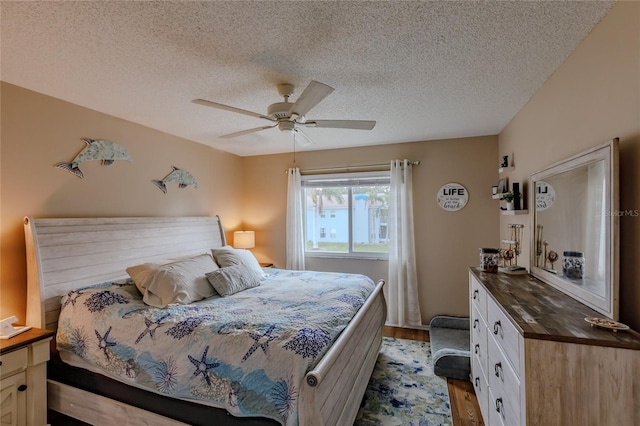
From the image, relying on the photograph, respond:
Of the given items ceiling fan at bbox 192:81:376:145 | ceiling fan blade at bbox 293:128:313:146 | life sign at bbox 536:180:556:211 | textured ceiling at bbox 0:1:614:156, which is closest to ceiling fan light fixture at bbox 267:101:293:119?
ceiling fan at bbox 192:81:376:145

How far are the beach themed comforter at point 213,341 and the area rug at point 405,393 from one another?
786mm

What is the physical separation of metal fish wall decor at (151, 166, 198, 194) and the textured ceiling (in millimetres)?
804

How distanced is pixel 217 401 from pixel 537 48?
2.77 meters

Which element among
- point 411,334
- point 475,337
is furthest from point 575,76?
point 411,334

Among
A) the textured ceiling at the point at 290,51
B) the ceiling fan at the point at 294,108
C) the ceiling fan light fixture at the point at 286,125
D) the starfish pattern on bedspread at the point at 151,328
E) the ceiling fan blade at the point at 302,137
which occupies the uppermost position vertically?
the textured ceiling at the point at 290,51

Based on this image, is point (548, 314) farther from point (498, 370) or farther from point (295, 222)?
point (295, 222)

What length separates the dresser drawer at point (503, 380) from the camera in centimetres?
136

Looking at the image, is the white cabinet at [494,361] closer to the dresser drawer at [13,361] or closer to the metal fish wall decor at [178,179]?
the dresser drawer at [13,361]

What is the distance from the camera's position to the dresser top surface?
1153 mm

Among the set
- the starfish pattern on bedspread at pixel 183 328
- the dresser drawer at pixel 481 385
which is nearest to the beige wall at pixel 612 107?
the dresser drawer at pixel 481 385

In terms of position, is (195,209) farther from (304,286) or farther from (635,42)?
(635,42)

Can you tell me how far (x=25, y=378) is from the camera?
1917 millimetres

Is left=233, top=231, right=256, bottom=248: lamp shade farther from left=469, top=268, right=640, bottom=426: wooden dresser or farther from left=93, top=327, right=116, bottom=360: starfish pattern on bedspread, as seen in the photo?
left=469, top=268, right=640, bottom=426: wooden dresser

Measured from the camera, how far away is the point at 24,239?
2.20 metres
